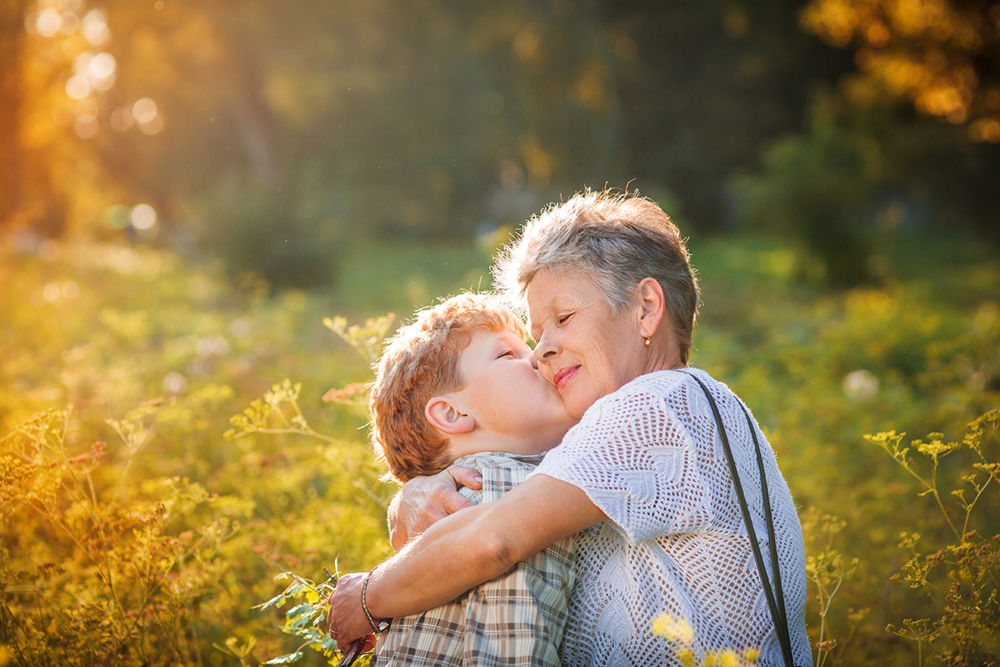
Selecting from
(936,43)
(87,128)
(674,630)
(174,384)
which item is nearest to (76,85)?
(174,384)

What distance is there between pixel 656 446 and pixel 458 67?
2359 centimetres

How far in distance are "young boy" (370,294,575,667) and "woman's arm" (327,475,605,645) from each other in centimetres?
9

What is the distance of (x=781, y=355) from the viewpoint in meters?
6.47

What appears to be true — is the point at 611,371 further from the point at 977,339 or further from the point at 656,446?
the point at 977,339

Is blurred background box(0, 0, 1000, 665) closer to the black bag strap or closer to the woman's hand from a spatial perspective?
the black bag strap

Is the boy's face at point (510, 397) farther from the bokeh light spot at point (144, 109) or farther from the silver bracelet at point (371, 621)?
Answer: the bokeh light spot at point (144, 109)

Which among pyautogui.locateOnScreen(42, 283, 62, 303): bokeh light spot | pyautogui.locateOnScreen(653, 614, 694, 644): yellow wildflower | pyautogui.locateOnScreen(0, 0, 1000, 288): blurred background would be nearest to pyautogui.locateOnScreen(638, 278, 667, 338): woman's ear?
pyautogui.locateOnScreen(653, 614, 694, 644): yellow wildflower

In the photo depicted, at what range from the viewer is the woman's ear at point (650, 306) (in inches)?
77.7

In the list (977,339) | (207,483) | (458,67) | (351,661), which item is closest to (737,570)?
(351,661)

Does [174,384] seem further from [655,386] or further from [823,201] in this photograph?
[823,201]

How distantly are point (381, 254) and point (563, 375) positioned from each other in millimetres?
17195

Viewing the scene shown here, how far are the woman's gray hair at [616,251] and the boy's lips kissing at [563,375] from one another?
0.69 ft

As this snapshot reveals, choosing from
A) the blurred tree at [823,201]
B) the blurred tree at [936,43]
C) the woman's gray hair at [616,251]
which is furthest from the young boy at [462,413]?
the blurred tree at [936,43]

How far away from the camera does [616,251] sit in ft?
6.48
